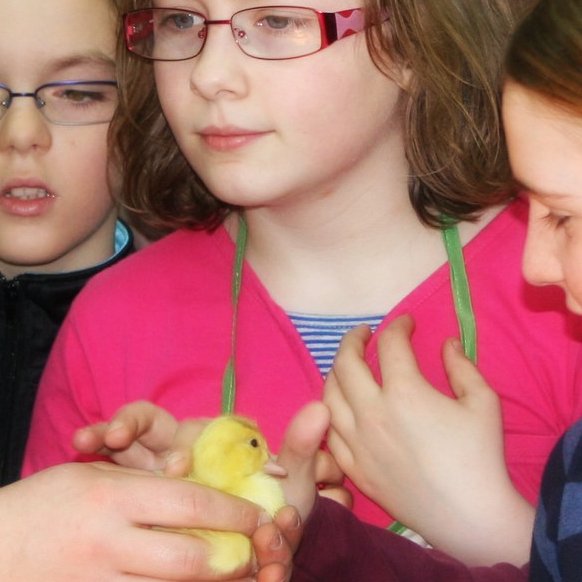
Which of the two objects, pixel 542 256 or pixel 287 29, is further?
pixel 287 29

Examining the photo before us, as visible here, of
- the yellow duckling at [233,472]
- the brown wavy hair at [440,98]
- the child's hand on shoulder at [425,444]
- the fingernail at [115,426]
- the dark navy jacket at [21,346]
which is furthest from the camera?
the dark navy jacket at [21,346]

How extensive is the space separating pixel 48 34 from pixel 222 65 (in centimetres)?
46

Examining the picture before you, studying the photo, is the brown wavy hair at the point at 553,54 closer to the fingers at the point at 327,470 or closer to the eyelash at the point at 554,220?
the eyelash at the point at 554,220

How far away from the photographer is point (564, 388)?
1870 millimetres

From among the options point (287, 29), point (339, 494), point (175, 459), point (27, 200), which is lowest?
point (339, 494)

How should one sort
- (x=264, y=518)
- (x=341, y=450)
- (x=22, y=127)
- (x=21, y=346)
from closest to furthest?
(x=264, y=518) → (x=341, y=450) → (x=22, y=127) → (x=21, y=346)

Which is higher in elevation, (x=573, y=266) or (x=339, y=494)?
(x=573, y=266)

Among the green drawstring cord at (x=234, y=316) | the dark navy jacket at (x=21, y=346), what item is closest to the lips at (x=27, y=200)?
the dark navy jacket at (x=21, y=346)

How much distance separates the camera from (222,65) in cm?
178

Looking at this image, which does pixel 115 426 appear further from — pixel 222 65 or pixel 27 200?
pixel 27 200

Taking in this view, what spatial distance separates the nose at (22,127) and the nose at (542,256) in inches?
37.6

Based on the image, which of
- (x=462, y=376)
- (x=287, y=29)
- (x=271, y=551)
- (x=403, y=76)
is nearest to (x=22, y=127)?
(x=287, y=29)

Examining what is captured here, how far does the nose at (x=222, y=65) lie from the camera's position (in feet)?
5.82

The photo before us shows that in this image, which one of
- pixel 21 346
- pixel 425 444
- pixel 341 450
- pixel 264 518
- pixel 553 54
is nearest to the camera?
pixel 553 54
